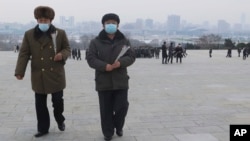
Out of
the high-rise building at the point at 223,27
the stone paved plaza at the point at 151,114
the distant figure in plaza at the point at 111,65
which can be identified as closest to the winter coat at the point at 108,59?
the distant figure in plaza at the point at 111,65

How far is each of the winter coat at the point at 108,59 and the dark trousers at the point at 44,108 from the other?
24.2 inches

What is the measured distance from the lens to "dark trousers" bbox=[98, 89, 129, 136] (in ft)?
18.1

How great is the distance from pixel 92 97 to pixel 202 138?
4.45 m

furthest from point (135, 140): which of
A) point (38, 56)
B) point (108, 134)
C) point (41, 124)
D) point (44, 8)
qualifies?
point (44, 8)

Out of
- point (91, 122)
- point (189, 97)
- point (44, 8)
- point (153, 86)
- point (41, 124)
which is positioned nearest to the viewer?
point (44, 8)

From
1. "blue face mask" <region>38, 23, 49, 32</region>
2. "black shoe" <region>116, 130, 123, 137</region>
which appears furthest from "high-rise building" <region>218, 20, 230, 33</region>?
"blue face mask" <region>38, 23, 49, 32</region>

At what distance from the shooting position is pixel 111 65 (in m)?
5.33

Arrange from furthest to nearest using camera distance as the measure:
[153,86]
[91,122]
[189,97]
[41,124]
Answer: [153,86], [189,97], [91,122], [41,124]

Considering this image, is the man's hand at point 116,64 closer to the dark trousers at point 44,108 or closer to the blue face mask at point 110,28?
the blue face mask at point 110,28

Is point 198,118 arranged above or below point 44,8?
below

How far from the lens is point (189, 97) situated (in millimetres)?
9680

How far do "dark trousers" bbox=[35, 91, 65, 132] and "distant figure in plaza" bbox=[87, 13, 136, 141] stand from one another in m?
0.60

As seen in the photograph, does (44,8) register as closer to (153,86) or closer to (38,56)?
(38,56)

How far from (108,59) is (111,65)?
170 mm
